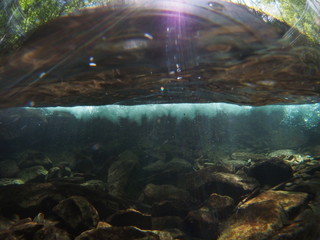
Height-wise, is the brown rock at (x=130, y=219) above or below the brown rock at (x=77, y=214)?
below

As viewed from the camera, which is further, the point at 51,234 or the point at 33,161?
the point at 33,161

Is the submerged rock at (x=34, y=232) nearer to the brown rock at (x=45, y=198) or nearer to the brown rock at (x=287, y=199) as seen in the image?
the brown rock at (x=45, y=198)

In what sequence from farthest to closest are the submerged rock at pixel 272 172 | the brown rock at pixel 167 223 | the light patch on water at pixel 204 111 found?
the light patch on water at pixel 204 111 → the submerged rock at pixel 272 172 → the brown rock at pixel 167 223

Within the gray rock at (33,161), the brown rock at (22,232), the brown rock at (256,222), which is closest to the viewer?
the brown rock at (22,232)

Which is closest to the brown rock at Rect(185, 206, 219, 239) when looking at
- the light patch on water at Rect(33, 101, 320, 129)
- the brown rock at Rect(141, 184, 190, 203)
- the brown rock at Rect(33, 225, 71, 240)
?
the brown rock at Rect(141, 184, 190, 203)

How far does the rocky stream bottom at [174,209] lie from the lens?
486cm

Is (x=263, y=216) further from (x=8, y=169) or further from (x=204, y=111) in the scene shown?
(x=204, y=111)

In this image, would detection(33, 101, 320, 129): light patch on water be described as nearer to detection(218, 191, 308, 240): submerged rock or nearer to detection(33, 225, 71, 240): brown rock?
detection(218, 191, 308, 240): submerged rock

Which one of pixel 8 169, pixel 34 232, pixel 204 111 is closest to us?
pixel 34 232

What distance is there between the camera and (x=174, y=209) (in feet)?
24.9

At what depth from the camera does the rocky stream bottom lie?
16.0 ft

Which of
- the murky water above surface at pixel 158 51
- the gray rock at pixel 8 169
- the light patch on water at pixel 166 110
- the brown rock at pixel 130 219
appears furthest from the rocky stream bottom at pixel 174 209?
the light patch on water at pixel 166 110

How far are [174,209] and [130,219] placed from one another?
6.34 feet

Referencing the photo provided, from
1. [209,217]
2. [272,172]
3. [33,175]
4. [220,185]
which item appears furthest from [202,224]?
[33,175]
